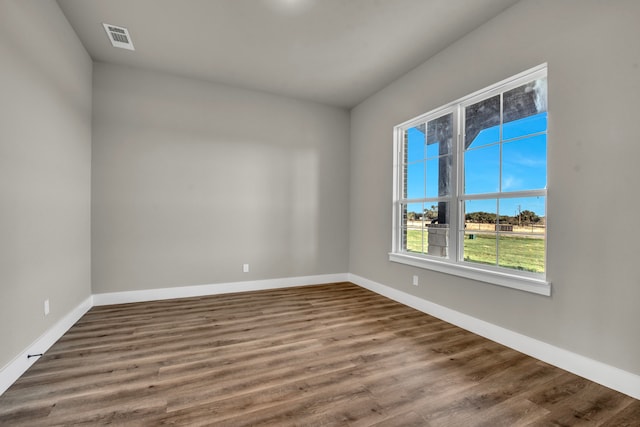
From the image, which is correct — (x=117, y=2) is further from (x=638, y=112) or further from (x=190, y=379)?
(x=638, y=112)

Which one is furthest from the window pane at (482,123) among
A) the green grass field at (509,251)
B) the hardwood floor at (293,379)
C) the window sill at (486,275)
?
the hardwood floor at (293,379)

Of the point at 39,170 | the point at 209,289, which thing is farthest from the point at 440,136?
the point at 39,170

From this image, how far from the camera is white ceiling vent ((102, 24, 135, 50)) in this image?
287cm

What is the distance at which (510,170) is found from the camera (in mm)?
2639

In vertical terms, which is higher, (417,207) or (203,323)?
(417,207)

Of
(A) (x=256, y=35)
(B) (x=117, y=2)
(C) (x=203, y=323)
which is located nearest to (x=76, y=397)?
(C) (x=203, y=323)

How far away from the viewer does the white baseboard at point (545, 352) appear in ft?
6.10

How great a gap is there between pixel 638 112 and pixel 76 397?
3985 millimetres

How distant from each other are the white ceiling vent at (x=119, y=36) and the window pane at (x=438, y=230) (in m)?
3.90

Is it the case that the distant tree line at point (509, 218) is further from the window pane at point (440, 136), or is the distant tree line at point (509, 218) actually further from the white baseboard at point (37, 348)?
the white baseboard at point (37, 348)

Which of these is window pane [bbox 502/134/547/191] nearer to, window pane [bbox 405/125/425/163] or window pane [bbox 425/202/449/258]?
window pane [bbox 425/202/449/258]

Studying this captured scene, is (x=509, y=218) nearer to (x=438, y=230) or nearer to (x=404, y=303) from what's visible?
(x=438, y=230)

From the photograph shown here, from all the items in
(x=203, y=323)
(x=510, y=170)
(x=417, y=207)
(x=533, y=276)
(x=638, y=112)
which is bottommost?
(x=203, y=323)

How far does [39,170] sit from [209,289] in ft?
7.72
